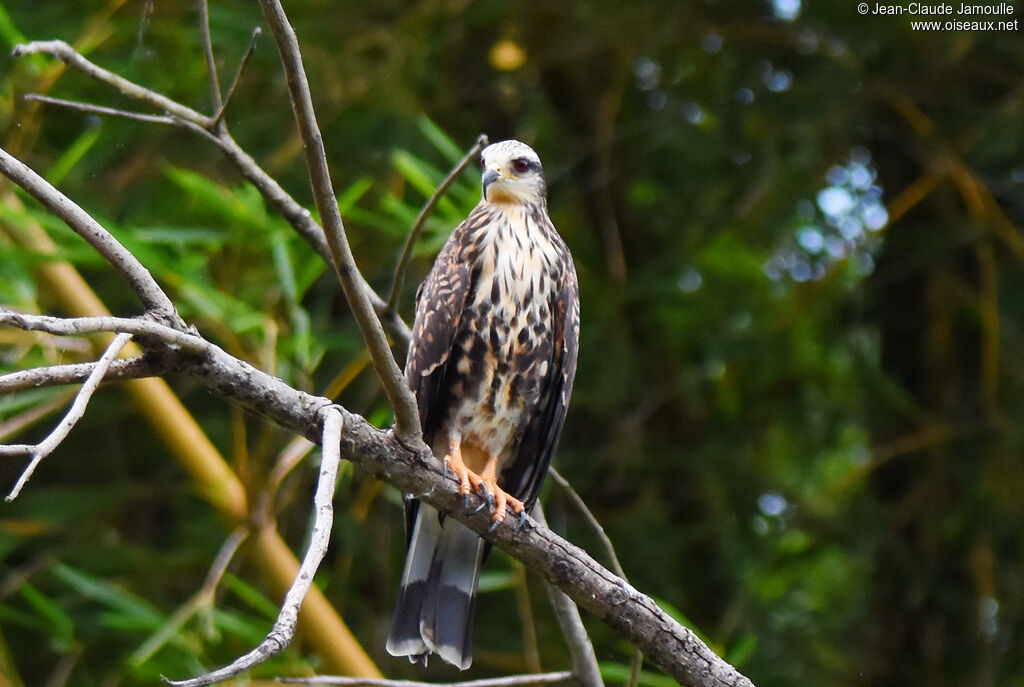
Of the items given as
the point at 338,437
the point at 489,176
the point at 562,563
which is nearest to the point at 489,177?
the point at 489,176

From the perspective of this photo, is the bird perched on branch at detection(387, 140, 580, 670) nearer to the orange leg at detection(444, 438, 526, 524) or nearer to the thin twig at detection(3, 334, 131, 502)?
the orange leg at detection(444, 438, 526, 524)

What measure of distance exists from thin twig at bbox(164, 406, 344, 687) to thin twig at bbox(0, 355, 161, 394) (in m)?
0.25

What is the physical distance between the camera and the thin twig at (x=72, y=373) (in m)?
1.33

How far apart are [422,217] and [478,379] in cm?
70

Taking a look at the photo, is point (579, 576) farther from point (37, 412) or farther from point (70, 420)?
point (37, 412)

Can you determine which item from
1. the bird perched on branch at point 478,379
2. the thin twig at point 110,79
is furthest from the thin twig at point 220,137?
the bird perched on branch at point 478,379

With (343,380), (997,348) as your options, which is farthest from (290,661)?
(997,348)

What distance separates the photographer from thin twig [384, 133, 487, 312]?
1824mm

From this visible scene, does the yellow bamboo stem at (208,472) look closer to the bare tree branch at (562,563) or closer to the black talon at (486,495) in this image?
the black talon at (486,495)

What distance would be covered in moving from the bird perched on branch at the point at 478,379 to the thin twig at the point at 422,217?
0.28m

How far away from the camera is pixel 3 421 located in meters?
3.25

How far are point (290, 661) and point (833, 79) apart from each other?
2551 mm

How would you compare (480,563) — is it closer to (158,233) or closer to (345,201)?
(345,201)

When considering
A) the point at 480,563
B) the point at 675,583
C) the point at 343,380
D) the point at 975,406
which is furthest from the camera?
the point at 975,406
